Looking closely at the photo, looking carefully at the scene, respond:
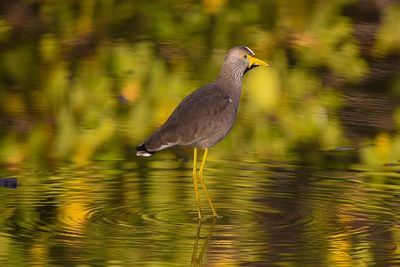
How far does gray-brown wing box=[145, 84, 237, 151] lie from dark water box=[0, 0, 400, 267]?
0.45 metres

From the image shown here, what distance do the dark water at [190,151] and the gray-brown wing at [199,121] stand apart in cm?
45

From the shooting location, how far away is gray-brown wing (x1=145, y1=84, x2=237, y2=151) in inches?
351

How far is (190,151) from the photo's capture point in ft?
36.8

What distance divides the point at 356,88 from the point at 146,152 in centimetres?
531

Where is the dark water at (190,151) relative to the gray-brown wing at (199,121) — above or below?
below

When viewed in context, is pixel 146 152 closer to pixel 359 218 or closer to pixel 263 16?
pixel 359 218

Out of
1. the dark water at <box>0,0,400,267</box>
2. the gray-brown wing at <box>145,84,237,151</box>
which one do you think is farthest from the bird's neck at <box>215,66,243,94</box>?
the dark water at <box>0,0,400,267</box>

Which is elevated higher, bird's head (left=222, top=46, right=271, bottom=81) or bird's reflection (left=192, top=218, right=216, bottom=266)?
bird's head (left=222, top=46, right=271, bottom=81)

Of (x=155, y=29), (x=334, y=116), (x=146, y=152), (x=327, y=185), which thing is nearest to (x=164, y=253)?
(x=146, y=152)

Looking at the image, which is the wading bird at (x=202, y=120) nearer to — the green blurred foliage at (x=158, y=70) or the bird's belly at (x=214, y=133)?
the bird's belly at (x=214, y=133)

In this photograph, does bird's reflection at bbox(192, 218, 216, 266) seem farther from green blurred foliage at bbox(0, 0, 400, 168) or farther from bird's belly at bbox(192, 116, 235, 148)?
green blurred foliage at bbox(0, 0, 400, 168)

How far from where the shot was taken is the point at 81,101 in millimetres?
12906

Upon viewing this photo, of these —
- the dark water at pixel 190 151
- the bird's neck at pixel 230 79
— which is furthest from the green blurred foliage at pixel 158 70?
the bird's neck at pixel 230 79

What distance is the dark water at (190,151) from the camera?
8.11 m
